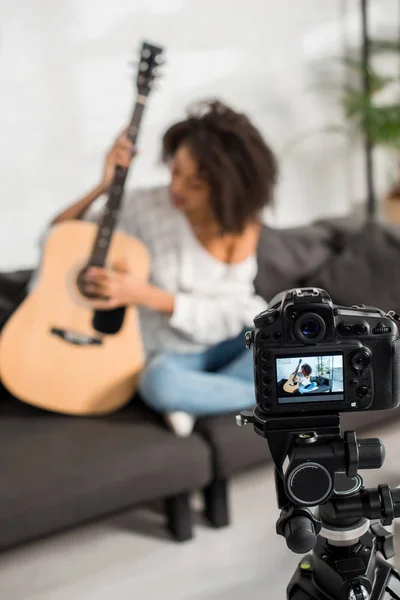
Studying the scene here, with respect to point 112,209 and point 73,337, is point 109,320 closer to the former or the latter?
point 73,337

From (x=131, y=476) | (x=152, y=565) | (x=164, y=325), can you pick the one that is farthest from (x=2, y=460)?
(x=164, y=325)

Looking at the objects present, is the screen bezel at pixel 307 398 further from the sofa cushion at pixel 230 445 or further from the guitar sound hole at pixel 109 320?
the guitar sound hole at pixel 109 320

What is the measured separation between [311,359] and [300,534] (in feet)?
0.61

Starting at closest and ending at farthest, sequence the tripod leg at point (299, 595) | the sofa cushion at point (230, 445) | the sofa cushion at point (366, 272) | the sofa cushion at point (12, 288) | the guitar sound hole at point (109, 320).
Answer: the tripod leg at point (299, 595) < the sofa cushion at point (230, 445) < the guitar sound hole at point (109, 320) < the sofa cushion at point (12, 288) < the sofa cushion at point (366, 272)

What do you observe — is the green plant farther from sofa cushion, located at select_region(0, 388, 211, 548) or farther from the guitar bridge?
sofa cushion, located at select_region(0, 388, 211, 548)

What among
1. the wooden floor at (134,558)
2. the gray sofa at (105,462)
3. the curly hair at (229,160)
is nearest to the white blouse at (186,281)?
the curly hair at (229,160)

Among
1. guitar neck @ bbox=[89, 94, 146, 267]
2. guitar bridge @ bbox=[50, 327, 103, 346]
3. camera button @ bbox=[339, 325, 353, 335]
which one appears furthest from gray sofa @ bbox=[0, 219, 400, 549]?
camera button @ bbox=[339, 325, 353, 335]

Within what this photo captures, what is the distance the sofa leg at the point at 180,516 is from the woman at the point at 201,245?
20 cm

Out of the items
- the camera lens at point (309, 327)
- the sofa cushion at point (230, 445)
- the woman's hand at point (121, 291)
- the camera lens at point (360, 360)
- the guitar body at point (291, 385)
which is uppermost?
the camera lens at point (309, 327)

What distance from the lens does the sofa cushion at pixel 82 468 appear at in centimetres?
162

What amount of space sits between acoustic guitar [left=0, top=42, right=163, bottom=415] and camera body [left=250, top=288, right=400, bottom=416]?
110 centimetres

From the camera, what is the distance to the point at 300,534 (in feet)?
2.59

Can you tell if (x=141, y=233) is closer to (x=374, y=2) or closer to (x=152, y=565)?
(x=152, y=565)

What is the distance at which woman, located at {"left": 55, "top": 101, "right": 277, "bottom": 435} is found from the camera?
1.89 m
